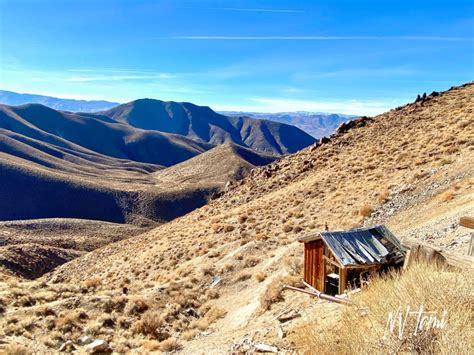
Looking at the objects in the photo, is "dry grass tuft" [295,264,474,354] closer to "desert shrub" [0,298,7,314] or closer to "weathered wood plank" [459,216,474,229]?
"weathered wood plank" [459,216,474,229]

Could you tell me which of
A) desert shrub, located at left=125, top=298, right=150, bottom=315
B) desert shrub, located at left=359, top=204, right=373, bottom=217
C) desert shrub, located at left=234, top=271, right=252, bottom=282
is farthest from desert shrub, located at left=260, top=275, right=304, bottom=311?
desert shrub, located at left=359, top=204, right=373, bottom=217

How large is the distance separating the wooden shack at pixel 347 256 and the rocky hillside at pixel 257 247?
115 cm

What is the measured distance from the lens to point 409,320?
4.90m

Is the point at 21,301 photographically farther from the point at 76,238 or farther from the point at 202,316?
the point at 76,238

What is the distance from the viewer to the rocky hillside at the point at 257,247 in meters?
13.5

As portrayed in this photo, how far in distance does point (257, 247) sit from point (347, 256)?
389 inches

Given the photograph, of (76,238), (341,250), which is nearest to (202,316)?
(341,250)

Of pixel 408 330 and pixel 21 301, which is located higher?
pixel 408 330

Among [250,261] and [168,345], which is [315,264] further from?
[250,261]

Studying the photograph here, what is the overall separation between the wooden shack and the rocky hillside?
3.79ft

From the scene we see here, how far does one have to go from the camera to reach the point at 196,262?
23.6 meters

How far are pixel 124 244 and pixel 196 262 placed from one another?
1908cm

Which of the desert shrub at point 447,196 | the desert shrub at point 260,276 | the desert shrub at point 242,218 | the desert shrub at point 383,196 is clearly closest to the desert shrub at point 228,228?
the desert shrub at point 242,218

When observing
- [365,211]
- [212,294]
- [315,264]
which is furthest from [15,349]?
[365,211]
